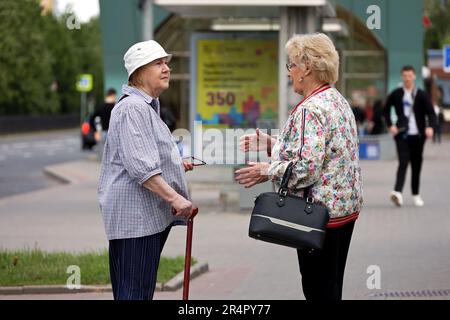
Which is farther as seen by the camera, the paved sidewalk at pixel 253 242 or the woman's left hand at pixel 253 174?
the paved sidewalk at pixel 253 242

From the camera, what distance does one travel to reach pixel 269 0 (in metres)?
17.4

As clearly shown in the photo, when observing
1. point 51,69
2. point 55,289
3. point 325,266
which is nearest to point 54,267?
point 55,289

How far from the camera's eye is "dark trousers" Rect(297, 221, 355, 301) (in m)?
5.54

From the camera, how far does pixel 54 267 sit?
9609mm

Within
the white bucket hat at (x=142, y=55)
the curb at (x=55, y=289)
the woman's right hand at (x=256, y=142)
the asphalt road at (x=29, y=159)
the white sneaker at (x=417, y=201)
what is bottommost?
the asphalt road at (x=29, y=159)

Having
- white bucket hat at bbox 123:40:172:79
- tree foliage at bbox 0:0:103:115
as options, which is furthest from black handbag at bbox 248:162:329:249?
tree foliage at bbox 0:0:103:115

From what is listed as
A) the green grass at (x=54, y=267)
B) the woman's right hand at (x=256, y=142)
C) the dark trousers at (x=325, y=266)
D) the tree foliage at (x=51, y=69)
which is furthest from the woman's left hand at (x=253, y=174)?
the tree foliage at (x=51, y=69)

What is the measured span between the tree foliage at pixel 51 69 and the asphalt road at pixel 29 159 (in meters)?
2.18

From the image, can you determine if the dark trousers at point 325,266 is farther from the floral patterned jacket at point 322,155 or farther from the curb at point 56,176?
the curb at point 56,176

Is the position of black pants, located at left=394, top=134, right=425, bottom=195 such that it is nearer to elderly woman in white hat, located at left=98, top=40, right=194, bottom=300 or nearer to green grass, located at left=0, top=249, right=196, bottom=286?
green grass, located at left=0, top=249, right=196, bottom=286

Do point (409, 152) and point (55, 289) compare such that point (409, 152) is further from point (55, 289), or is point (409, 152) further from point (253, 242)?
point (55, 289)

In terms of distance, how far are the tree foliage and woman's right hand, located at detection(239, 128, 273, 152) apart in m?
28.1

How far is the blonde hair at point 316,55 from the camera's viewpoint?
5492 millimetres

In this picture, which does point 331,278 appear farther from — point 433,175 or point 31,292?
point 433,175
